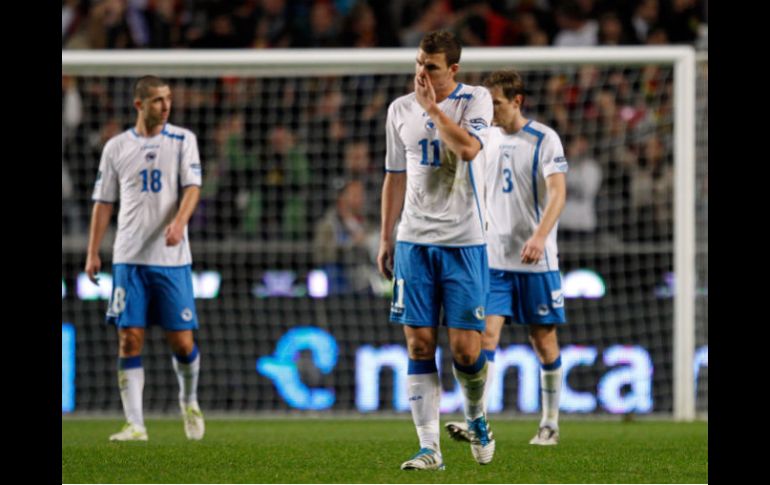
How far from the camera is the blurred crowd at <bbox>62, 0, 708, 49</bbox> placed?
1374 centimetres

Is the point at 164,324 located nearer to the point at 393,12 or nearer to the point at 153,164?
the point at 153,164

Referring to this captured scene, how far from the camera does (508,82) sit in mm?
7816

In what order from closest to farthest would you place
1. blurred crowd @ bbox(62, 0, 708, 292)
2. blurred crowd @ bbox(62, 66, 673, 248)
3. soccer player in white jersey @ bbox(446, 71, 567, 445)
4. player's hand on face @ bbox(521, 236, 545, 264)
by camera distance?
player's hand on face @ bbox(521, 236, 545, 264) < soccer player in white jersey @ bbox(446, 71, 567, 445) < blurred crowd @ bbox(62, 0, 708, 292) < blurred crowd @ bbox(62, 66, 673, 248)

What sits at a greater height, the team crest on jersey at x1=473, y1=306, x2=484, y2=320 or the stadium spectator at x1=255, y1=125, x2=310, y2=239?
the stadium spectator at x1=255, y1=125, x2=310, y2=239

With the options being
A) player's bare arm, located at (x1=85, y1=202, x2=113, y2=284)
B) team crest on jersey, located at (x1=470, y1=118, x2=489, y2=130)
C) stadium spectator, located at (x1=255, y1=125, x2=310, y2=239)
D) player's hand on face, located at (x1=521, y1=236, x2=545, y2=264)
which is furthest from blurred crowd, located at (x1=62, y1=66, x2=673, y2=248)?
team crest on jersey, located at (x1=470, y1=118, x2=489, y2=130)

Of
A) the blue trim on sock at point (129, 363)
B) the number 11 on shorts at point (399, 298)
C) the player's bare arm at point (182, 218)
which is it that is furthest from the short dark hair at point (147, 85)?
the number 11 on shorts at point (399, 298)

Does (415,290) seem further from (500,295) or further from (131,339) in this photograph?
(131,339)

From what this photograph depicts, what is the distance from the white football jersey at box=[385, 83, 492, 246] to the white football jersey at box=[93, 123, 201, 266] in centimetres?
232

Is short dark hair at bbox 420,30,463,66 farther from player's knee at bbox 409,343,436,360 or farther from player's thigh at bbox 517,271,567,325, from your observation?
player's thigh at bbox 517,271,567,325

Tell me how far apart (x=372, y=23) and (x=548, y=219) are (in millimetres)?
7128

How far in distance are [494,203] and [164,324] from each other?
7.06ft

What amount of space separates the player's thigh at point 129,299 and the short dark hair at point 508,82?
7.96 ft

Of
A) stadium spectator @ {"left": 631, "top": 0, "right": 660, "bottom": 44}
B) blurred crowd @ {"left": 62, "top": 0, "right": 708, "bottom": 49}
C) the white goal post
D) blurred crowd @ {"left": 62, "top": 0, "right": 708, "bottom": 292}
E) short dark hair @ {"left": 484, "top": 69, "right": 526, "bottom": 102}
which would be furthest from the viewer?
blurred crowd @ {"left": 62, "top": 0, "right": 708, "bottom": 49}
